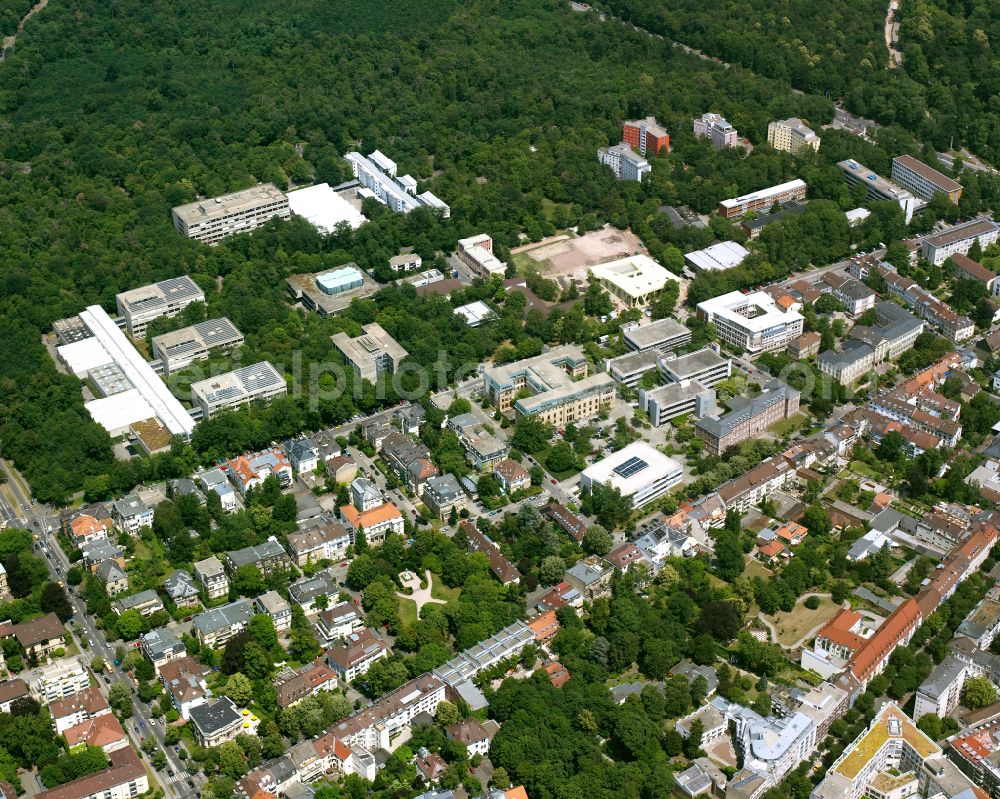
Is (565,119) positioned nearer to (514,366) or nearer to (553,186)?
(553,186)

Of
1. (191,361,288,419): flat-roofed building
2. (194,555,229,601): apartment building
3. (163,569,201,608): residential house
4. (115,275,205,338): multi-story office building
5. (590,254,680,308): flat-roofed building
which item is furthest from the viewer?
(590,254,680,308): flat-roofed building

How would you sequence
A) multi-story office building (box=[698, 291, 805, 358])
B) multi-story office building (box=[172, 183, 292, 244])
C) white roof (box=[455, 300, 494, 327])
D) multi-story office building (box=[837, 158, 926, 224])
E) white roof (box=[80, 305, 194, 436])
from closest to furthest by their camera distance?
white roof (box=[80, 305, 194, 436]) → multi-story office building (box=[698, 291, 805, 358]) → white roof (box=[455, 300, 494, 327]) → multi-story office building (box=[172, 183, 292, 244]) → multi-story office building (box=[837, 158, 926, 224])

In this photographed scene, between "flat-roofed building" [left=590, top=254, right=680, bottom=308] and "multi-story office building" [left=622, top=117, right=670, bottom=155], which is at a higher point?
"multi-story office building" [left=622, top=117, right=670, bottom=155]

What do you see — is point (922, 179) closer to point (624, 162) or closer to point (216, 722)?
point (624, 162)

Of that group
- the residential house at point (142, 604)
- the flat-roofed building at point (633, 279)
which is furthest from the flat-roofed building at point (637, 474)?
the residential house at point (142, 604)

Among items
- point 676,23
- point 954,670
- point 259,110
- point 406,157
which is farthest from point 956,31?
point 954,670

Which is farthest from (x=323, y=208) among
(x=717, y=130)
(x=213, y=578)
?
(x=213, y=578)

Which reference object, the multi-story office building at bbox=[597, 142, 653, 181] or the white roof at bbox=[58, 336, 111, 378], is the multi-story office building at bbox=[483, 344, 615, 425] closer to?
the white roof at bbox=[58, 336, 111, 378]

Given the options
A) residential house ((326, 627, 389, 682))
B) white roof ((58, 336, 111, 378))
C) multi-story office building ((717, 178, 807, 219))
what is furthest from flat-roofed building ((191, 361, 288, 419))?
multi-story office building ((717, 178, 807, 219))

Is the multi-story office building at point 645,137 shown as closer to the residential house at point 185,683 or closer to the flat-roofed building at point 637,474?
the flat-roofed building at point 637,474
